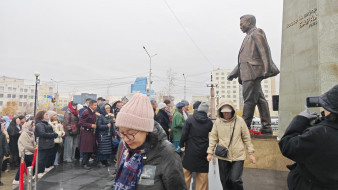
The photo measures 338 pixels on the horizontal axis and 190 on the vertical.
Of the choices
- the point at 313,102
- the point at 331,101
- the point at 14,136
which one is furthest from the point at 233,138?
the point at 14,136

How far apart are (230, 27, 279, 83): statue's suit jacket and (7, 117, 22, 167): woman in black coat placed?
723 centimetres

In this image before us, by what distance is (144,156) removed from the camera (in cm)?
165

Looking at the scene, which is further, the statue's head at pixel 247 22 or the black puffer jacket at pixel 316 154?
the statue's head at pixel 247 22

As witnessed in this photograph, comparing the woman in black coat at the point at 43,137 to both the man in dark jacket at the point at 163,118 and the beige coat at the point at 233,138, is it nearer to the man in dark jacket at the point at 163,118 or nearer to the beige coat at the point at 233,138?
the man in dark jacket at the point at 163,118

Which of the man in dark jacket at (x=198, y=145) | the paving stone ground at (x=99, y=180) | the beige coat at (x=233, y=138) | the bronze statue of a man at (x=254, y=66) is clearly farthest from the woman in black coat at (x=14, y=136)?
the bronze statue of a man at (x=254, y=66)

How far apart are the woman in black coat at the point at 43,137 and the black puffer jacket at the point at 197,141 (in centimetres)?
352

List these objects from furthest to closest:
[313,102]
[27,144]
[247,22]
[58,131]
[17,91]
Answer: [17,91]
[58,131]
[27,144]
[247,22]
[313,102]

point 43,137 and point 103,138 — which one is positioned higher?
point 43,137

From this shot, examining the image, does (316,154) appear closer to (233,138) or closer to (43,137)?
(233,138)

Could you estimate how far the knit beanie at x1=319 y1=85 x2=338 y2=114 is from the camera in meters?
1.65

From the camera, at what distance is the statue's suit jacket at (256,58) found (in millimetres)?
5059

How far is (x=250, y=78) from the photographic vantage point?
5160mm

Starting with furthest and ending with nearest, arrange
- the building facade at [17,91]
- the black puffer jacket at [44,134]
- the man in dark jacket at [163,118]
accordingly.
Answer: the building facade at [17,91], the man in dark jacket at [163,118], the black puffer jacket at [44,134]

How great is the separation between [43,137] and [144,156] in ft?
15.5
